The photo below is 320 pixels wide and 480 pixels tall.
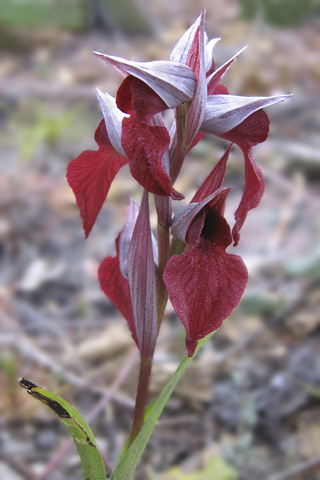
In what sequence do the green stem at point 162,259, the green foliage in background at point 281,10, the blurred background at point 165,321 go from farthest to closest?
1. the green foliage in background at point 281,10
2. the blurred background at point 165,321
3. the green stem at point 162,259

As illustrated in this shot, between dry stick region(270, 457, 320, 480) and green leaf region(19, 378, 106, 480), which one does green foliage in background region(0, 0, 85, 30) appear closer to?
dry stick region(270, 457, 320, 480)

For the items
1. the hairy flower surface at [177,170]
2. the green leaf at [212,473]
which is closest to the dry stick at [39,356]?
the green leaf at [212,473]

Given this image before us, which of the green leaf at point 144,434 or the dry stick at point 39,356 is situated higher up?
the dry stick at point 39,356

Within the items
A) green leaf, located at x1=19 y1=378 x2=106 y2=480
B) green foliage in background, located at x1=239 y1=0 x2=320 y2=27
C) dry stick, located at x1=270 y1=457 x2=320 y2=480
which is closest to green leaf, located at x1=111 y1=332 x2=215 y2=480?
green leaf, located at x1=19 y1=378 x2=106 y2=480

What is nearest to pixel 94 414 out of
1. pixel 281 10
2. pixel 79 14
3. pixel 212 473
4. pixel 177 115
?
pixel 212 473

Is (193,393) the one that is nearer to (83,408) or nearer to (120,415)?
(120,415)

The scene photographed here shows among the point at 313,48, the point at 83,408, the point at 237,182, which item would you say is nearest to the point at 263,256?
the point at 237,182

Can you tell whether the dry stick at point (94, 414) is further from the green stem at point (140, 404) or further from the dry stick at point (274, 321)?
the dry stick at point (274, 321)
